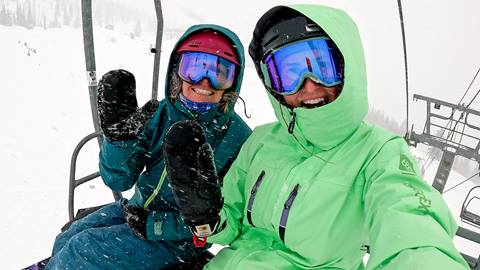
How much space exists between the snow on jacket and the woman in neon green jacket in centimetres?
35

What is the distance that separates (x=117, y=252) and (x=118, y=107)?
0.68 m

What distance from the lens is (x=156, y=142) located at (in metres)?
2.08

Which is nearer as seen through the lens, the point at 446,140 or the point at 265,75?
the point at 265,75

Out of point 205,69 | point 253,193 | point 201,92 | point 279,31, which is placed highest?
point 279,31

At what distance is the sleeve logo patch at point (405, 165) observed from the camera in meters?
1.14

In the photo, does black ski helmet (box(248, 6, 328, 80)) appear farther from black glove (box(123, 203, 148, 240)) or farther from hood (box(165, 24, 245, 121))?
black glove (box(123, 203, 148, 240))

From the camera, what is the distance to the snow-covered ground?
210 inches

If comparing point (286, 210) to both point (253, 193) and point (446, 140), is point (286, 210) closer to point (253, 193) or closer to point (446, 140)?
point (253, 193)

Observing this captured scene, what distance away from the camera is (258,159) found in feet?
5.16

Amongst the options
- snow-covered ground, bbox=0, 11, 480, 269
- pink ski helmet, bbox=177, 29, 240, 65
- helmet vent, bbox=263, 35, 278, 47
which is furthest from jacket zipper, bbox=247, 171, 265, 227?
snow-covered ground, bbox=0, 11, 480, 269

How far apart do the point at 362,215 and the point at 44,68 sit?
1249cm

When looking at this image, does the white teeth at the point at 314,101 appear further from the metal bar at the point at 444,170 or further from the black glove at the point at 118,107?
the metal bar at the point at 444,170

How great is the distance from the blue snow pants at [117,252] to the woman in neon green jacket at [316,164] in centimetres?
41

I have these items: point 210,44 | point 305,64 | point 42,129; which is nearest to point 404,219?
point 305,64
